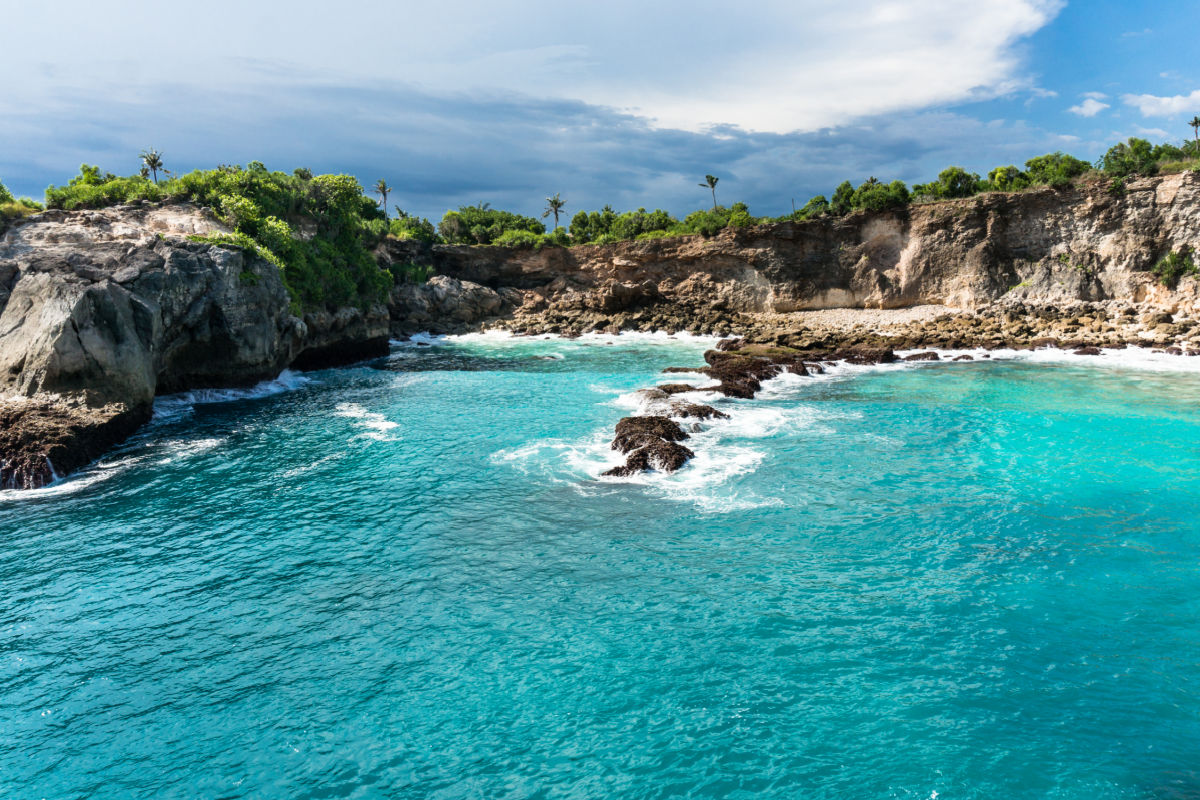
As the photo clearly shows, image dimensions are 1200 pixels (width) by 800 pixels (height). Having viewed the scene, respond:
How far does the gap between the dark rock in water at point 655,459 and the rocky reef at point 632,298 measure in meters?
0.06

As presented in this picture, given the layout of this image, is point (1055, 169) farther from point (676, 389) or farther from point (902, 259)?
point (676, 389)

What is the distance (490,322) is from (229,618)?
60.9 meters

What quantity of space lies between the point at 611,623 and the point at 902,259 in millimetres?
65411

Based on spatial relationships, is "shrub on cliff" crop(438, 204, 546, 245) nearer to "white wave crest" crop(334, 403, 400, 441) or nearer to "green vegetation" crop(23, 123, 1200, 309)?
"green vegetation" crop(23, 123, 1200, 309)

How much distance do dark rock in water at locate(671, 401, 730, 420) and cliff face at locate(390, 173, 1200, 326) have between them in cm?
4271

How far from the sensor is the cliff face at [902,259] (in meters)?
55.3

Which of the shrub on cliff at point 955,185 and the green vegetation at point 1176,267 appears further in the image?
the shrub on cliff at point 955,185

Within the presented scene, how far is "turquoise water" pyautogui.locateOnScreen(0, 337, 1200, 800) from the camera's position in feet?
28.2

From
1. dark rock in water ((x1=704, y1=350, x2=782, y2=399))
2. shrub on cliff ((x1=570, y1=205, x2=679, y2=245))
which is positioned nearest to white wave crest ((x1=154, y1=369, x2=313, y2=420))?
dark rock in water ((x1=704, y1=350, x2=782, y2=399))

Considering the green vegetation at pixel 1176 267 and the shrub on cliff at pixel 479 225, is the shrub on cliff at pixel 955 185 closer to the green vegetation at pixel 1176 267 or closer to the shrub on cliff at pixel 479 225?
the green vegetation at pixel 1176 267

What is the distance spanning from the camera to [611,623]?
11766mm

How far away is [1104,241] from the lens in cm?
5697

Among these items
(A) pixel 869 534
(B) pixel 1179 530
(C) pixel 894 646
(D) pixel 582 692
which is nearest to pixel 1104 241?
(B) pixel 1179 530

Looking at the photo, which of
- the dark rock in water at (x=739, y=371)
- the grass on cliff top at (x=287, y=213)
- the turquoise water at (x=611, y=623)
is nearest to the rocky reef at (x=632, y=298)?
the dark rock in water at (x=739, y=371)
